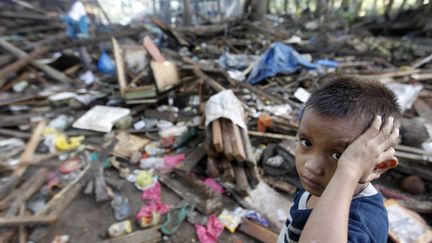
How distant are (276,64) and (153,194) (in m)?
4.83

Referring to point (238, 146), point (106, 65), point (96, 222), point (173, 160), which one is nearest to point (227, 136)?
point (238, 146)

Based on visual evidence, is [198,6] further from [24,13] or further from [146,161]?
[146,161]

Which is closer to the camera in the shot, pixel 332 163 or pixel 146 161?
pixel 332 163

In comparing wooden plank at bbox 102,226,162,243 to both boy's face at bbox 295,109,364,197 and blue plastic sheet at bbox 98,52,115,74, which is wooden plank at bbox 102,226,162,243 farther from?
blue plastic sheet at bbox 98,52,115,74

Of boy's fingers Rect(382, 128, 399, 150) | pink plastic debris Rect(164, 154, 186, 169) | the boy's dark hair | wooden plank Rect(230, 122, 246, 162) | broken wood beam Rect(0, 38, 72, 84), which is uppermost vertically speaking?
the boy's dark hair

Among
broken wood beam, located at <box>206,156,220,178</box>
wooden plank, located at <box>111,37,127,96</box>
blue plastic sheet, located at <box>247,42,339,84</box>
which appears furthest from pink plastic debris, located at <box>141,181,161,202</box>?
blue plastic sheet, located at <box>247,42,339,84</box>

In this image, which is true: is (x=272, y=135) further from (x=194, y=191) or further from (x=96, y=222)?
(x=96, y=222)

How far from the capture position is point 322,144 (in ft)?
3.27

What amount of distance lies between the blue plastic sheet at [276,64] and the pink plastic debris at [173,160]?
344 cm

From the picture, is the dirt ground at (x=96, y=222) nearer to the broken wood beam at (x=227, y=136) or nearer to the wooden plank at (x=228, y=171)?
the wooden plank at (x=228, y=171)

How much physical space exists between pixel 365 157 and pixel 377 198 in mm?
299

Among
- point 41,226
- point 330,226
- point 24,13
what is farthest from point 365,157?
point 24,13

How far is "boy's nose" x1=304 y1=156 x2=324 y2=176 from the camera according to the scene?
1.00 meters

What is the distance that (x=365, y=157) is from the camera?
2.93ft
